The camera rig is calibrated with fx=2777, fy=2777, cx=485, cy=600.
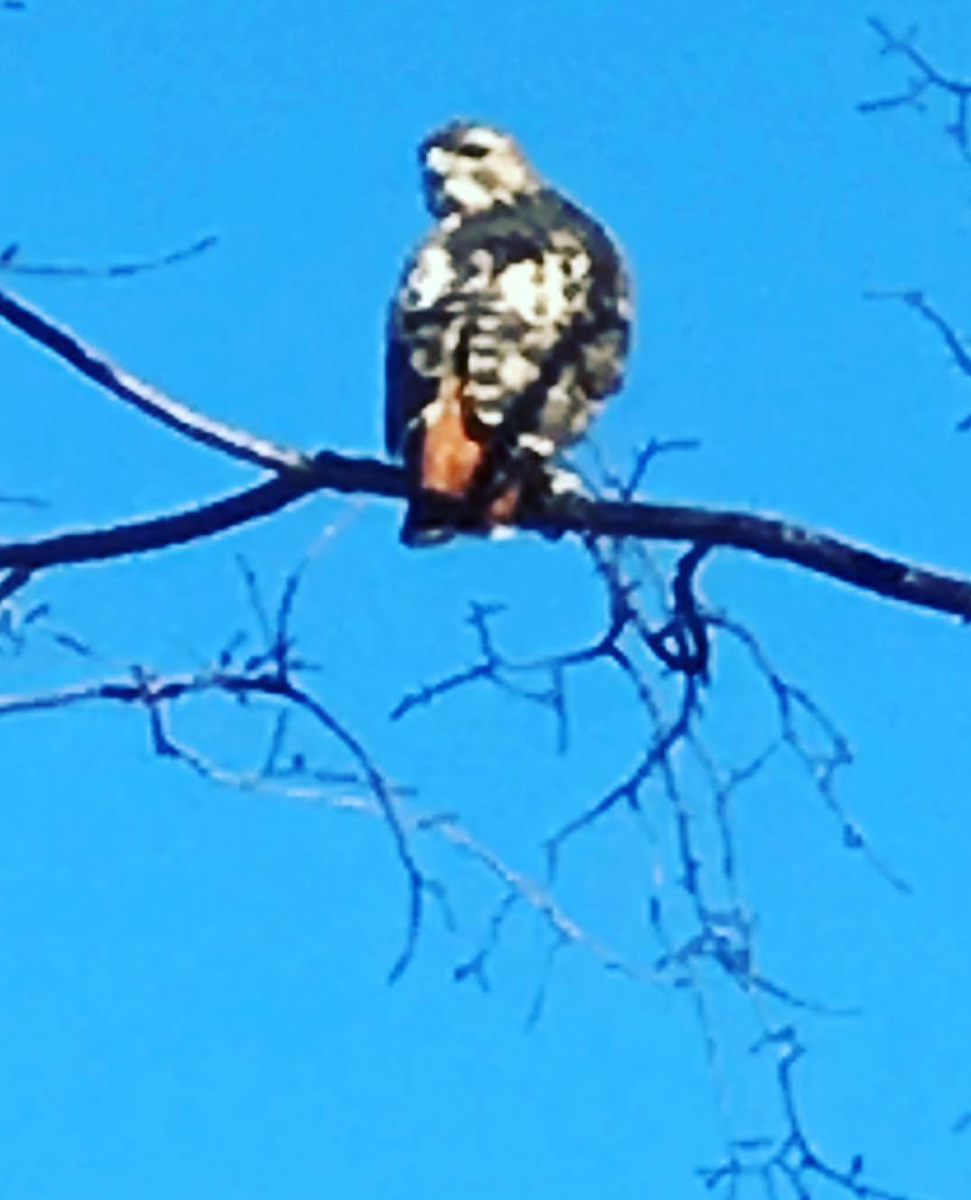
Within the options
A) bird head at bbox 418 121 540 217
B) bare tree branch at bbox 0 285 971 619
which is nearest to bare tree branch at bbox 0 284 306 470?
bare tree branch at bbox 0 285 971 619

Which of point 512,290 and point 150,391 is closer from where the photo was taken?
point 150,391

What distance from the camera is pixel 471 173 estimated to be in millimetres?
3154

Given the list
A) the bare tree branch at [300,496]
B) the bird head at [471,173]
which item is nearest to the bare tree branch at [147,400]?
the bare tree branch at [300,496]

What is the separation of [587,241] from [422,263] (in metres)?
0.31

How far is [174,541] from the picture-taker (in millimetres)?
2027

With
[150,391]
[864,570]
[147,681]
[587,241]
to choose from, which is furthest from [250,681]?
[587,241]

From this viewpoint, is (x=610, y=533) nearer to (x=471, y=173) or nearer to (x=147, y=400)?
(x=147, y=400)

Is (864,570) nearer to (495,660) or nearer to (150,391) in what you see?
(495,660)

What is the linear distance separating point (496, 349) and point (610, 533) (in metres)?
0.55

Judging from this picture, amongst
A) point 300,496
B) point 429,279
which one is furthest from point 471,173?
point 300,496

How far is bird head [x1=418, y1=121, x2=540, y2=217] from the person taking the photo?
10.1 feet

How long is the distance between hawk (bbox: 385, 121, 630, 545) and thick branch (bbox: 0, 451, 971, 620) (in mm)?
176

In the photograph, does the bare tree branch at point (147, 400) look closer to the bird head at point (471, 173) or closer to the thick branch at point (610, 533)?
the thick branch at point (610, 533)

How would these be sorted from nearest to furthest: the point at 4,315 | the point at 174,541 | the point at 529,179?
the point at 4,315 < the point at 174,541 < the point at 529,179
